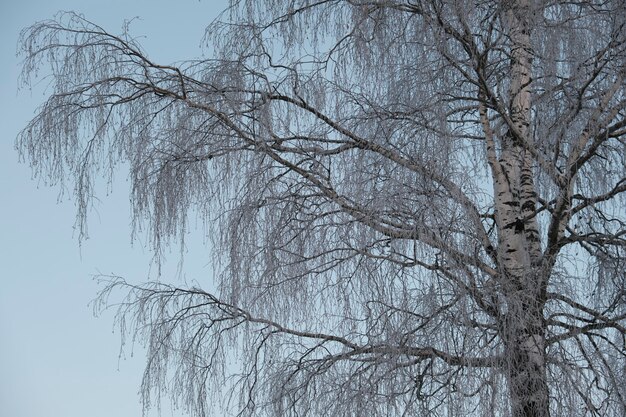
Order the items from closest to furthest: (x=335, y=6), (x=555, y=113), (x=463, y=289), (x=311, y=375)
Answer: (x=463, y=289) → (x=311, y=375) → (x=555, y=113) → (x=335, y=6)

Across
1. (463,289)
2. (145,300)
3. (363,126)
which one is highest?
(363,126)

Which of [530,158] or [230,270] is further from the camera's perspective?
[530,158]

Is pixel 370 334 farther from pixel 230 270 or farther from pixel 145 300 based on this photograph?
pixel 145 300

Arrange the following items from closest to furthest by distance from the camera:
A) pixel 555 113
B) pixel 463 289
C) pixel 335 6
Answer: pixel 463 289 < pixel 555 113 < pixel 335 6

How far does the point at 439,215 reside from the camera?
4.59 metres

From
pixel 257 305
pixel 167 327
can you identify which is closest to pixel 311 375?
pixel 257 305

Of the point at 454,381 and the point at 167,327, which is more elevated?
the point at 167,327

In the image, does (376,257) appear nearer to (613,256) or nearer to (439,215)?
(439,215)

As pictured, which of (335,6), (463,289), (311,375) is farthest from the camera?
(335,6)

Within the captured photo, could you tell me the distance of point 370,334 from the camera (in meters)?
4.63

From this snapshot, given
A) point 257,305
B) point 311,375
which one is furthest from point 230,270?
point 311,375

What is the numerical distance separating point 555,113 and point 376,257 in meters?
1.56

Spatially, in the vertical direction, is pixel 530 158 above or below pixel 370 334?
above

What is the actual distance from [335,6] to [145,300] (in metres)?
2.01
